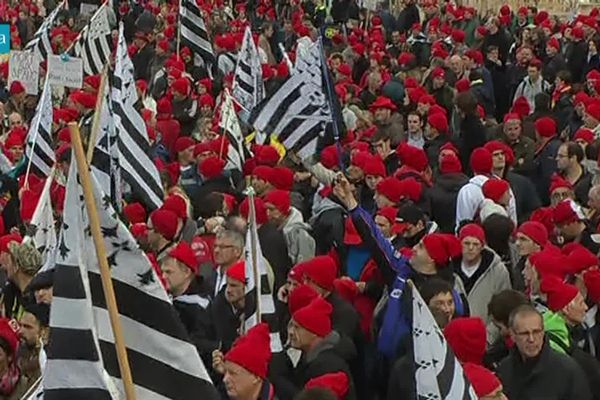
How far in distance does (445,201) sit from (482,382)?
193 inches

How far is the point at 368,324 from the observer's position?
804cm

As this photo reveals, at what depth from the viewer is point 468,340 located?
6.52m

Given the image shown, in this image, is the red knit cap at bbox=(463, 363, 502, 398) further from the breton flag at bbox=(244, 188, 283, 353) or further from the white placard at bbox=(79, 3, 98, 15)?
the white placard at bbox=(79, 3, 98, 15)

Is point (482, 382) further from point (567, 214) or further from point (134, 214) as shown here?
point (134, 214)

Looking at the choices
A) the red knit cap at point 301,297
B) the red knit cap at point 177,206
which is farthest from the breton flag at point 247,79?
the red knit cap at point 301,297

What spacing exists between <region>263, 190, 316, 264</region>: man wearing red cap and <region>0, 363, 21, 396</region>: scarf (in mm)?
2802

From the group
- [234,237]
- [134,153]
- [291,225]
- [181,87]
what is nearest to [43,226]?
[134,153]

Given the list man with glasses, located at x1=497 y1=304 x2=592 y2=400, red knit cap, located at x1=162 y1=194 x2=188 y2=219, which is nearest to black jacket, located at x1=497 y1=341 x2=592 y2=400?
man with glasses, located at x1=497 y1=304 x2=592 y2=400

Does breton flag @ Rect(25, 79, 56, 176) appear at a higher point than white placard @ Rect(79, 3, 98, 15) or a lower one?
higher

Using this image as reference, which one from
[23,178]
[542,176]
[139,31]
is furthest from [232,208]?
[139,31]

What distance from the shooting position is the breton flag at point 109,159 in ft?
33.2

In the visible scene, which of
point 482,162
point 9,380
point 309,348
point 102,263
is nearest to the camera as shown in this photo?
point 102,263

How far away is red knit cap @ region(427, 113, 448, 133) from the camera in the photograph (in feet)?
41.8

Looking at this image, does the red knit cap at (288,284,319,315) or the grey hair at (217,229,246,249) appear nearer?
the red knit cap at (288,284,319,315)
